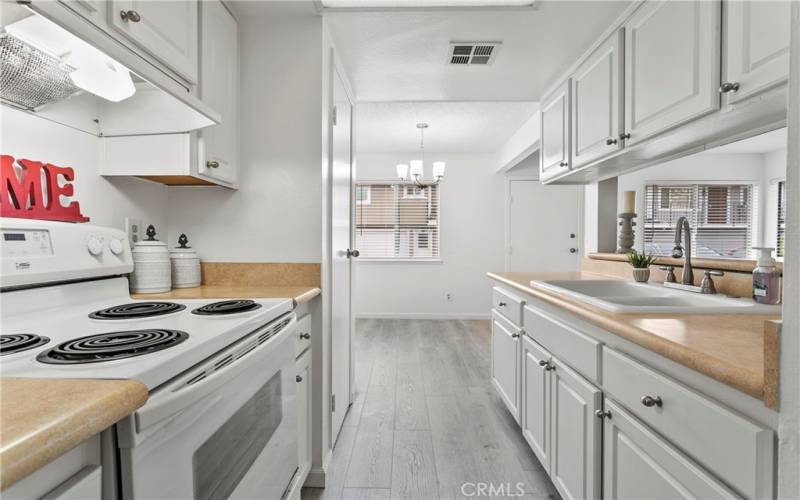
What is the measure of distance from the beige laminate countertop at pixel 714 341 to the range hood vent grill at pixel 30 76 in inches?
62.0

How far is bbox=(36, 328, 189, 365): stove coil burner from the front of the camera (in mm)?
656

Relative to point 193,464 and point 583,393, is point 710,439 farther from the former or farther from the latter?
point 193,464

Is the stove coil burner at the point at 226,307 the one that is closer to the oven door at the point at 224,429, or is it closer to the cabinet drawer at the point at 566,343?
the oven door at the point at 224,429

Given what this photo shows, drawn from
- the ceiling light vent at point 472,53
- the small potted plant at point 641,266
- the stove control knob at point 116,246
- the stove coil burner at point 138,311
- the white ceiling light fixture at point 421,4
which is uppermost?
the white ceiling light fixture at point 421,4

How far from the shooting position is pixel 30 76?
996mm

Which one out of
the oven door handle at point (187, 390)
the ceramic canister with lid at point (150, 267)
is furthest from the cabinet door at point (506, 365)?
the ceramic canister with lid at point (150, 267)

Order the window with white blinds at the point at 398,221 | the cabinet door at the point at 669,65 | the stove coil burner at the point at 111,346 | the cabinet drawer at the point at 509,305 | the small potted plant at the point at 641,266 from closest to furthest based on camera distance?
1. the stove coil burner at the point at 111,346
2. the cabinet door at the point at 669,65
3. the small potted plant at the point at 641,266
4. the cabinet drawer at the point at 509,305
5. the window with white blinds at the point at 398,221

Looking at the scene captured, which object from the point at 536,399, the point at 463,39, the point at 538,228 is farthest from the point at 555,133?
the point at 538,228

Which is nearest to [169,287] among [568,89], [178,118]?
[178,118]

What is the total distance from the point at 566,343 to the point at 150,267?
166cm

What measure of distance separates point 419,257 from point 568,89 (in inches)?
137

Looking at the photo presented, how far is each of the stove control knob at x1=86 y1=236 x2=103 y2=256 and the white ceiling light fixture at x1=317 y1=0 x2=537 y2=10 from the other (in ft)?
4.31

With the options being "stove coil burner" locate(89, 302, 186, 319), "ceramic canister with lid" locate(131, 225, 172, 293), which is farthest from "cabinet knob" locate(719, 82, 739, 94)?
"ceramic canister with lid" locate(131, 225, 172, 293)

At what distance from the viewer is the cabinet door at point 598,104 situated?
175cm
